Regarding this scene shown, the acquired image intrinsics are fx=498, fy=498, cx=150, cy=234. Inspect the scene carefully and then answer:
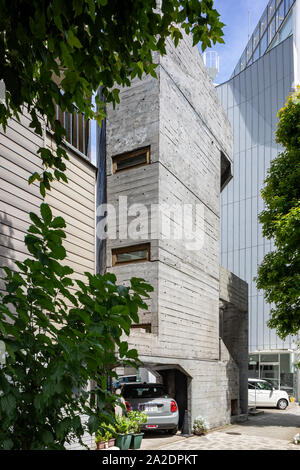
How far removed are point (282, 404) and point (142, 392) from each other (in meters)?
14.9

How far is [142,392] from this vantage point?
50.1 feet

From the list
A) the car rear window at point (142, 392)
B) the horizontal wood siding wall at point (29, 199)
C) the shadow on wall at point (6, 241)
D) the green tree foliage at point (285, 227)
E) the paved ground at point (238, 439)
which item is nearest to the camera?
the shadow on wall at point (6, 241)

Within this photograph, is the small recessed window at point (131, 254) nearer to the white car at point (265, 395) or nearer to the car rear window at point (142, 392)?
the car rear window at point (142, 392)

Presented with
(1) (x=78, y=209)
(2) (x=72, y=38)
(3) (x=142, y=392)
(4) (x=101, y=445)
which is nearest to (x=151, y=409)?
(3) (x=142, y=392)

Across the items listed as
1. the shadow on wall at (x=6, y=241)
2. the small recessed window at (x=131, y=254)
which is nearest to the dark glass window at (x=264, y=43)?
the small recessed window at (x=131, y=254)

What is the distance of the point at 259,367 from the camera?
121ft

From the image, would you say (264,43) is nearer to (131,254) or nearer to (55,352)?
(131,254)

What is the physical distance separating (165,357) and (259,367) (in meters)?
25.0

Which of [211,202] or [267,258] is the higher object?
[211,202]

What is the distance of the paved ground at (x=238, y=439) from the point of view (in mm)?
13352

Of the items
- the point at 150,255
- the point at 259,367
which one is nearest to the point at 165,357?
the point at 150,255

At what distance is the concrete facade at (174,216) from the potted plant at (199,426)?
0.68 ft

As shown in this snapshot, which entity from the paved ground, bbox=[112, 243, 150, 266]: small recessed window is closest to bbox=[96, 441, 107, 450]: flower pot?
the paved ground
